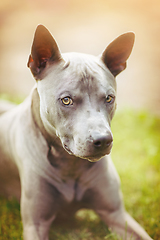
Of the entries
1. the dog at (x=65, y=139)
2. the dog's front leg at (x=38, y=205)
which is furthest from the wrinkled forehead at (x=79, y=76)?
the dog's front leg at (x=38, y=205)

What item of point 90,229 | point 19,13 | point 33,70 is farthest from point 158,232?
point 19,13

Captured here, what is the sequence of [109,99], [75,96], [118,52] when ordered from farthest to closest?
[118,52]
[109,99]
[75,96]

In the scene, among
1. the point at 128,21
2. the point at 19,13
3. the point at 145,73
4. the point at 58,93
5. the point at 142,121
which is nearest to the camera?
the point at 58,93

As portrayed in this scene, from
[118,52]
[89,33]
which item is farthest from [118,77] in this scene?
[118,52]

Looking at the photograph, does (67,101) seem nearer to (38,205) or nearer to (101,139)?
(101,139)

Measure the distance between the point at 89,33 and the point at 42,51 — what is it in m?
8.20

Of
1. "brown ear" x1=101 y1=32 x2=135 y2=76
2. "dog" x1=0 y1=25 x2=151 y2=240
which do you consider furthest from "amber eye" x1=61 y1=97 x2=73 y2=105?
"brown ear" x1=101 y1=32 x2=135 y2=76

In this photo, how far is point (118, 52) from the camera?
91.7 inches

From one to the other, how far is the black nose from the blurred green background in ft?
4.06

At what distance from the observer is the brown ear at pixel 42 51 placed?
2.05 m

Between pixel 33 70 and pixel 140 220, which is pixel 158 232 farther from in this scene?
pixel 33 70

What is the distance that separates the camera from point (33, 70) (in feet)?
7.17

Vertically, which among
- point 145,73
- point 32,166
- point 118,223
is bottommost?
point 145,73

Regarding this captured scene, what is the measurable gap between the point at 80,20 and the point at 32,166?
931 centimetres
